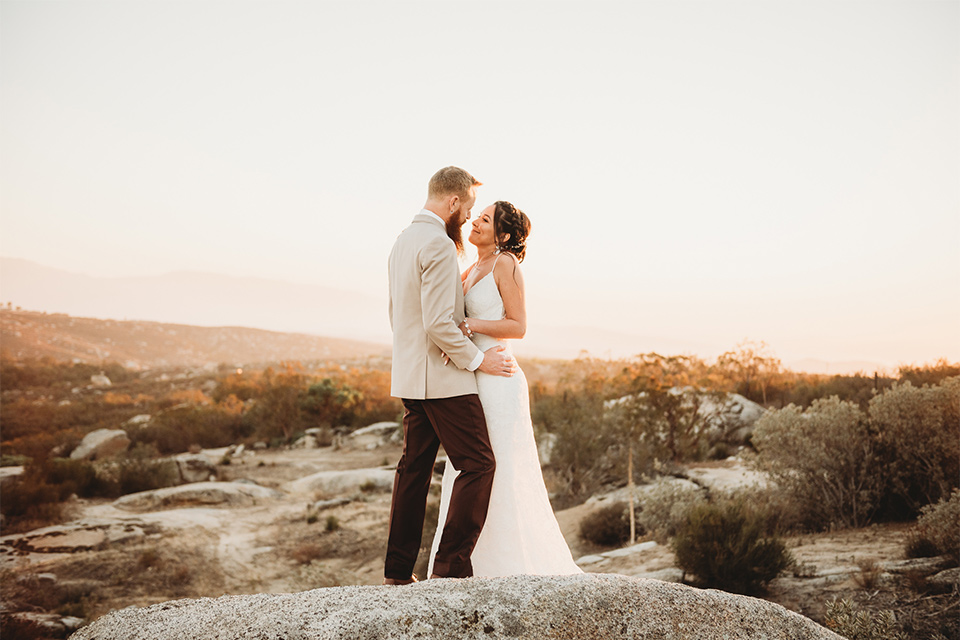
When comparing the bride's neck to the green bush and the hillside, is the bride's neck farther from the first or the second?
the hillside

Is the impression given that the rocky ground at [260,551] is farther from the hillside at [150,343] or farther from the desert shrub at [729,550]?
the hillside at [150,343]

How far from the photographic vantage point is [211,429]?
702 inches

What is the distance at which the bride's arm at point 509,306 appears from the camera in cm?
371

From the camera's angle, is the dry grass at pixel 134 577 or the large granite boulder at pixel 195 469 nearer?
the dry grass at pixel 134 577

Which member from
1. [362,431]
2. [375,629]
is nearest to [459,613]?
[375,629]

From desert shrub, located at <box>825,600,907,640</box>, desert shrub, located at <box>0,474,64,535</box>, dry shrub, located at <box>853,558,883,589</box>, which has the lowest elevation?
desert shrub, located at <box>0,474,64,535</box>

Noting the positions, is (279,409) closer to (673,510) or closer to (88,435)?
(88,435)

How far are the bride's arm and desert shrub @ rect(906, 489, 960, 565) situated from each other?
416 cm

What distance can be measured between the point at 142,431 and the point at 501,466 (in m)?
16.7

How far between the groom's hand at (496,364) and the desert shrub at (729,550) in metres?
3.20

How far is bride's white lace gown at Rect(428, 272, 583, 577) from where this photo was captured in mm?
3609

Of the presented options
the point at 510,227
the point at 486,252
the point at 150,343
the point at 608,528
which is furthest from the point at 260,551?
the point at 150,343

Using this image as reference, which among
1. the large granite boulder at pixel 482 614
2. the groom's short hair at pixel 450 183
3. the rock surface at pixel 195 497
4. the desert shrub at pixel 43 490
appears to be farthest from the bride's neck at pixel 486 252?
the rock surface at pixel 195 497

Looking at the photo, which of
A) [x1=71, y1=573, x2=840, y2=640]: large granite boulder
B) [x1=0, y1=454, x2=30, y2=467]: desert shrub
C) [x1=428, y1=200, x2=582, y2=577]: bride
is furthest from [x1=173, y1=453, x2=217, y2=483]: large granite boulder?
[x1=71, y1=573, x2=840, y2=640]: large granite boulder
